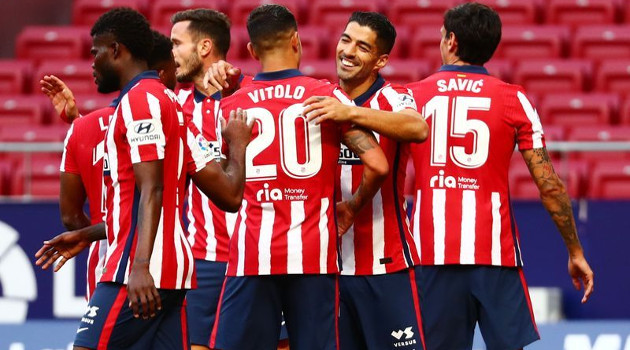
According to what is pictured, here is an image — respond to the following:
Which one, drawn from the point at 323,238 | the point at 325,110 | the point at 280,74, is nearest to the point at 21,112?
the point at 280,74

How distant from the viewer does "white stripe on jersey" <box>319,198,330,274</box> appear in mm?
5430

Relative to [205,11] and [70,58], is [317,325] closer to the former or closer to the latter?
[205,11]

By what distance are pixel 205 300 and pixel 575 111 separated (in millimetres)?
6674

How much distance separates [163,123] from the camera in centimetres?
490

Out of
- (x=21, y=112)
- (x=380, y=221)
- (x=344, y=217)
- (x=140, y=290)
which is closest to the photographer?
(x=140, y=290)

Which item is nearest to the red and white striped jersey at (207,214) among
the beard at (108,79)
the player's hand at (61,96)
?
the player's hand at (61,96)

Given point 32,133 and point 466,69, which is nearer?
point 466,69

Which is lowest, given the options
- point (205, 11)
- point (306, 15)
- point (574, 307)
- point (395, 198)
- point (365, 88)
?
point (574, 307)

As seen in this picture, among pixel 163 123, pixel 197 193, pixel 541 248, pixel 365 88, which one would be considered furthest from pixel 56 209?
pixel 163 123

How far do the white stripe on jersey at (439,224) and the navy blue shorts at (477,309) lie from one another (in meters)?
0.08

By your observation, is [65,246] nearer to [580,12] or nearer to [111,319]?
[111,319]

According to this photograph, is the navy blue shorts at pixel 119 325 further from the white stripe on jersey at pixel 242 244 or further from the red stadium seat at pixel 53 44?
the red stadium seat at pixel 53 44

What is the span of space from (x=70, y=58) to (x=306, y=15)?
284 centimetres

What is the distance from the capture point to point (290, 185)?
5418 millimetres
